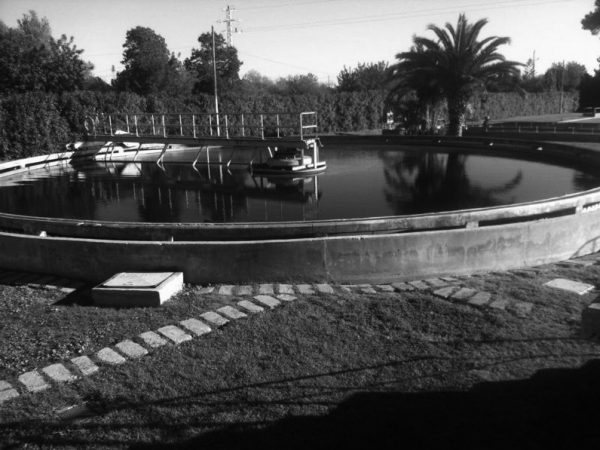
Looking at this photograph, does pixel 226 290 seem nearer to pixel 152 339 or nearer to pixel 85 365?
pixel 152 339

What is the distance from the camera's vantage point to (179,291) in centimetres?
645

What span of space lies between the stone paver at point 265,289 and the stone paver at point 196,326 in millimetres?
1037

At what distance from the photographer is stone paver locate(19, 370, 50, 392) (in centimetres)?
428

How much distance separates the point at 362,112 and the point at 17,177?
25072 millimetres

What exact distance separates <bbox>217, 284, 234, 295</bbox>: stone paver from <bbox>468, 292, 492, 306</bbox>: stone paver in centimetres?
270

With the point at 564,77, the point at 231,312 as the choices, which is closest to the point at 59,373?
the point at 231,312

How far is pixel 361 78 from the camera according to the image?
62.1 meters

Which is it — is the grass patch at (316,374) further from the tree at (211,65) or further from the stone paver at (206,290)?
the tree at (211,65)

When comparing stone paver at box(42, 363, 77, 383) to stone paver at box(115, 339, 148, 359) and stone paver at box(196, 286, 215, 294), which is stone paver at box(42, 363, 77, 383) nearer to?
stone paver at box(115, 339, 148, 359)

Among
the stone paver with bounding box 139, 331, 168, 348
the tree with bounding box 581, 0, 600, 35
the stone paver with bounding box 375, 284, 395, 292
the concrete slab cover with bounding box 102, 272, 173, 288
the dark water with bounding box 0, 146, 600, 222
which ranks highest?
the tree with bounding box 581, 0, 600, 35

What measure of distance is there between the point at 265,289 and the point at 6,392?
2.94 meters

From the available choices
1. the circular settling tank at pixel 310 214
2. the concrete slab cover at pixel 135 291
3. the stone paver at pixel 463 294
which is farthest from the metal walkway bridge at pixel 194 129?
the stone paver at pixel 463 294

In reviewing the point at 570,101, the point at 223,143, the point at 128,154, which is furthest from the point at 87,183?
the point at 570,101

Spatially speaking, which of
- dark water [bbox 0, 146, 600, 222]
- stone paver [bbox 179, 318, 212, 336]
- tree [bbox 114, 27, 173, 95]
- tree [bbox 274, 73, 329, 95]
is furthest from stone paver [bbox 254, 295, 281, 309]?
tree [bbox 274, 73, 329, 95]
